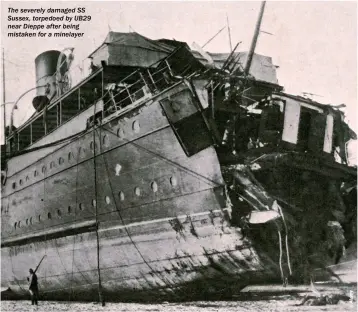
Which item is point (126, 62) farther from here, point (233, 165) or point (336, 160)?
point (336, 160)

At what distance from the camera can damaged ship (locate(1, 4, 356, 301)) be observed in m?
9.46

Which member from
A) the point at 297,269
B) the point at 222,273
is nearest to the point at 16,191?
the point at 222,273

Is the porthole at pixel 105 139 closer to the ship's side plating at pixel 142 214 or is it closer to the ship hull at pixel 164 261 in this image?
the ship's side plating at pixel 142 214

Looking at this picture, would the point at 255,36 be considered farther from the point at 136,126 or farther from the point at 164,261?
the point at 164,261

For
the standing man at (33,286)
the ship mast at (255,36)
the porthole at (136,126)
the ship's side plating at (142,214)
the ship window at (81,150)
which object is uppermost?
the ship mast at (255,36)

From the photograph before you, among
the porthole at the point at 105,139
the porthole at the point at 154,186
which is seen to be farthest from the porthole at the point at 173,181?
the porthole at the point at 105,139

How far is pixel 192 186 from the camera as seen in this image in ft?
31.8

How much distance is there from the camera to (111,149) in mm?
11148

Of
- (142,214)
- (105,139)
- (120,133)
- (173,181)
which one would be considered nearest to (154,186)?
(173,181)

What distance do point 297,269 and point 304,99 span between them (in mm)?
4062

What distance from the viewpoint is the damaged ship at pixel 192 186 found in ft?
31.0

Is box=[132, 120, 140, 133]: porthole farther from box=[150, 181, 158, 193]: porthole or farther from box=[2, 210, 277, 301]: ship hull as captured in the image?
box=[2, 210, 277, 301]: ship hull

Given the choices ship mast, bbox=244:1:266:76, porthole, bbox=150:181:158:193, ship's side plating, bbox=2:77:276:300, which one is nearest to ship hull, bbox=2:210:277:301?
ship's side plating, bbox=2:77:276:300

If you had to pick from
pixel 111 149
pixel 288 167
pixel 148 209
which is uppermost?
pixel 111 149
